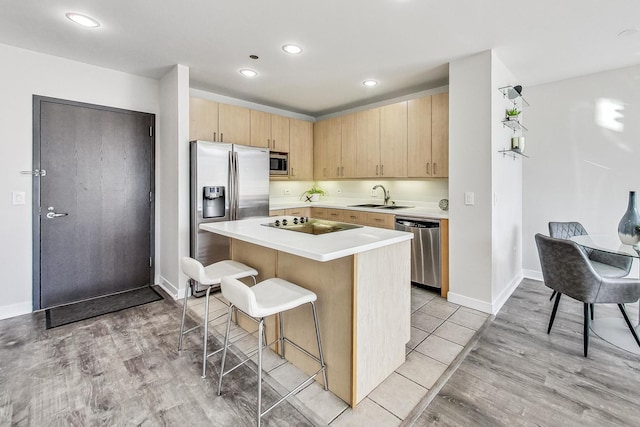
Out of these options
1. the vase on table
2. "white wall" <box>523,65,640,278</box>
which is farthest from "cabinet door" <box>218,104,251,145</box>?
the vase on table

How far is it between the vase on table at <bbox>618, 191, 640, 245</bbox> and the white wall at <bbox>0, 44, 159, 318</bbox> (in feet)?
17.3

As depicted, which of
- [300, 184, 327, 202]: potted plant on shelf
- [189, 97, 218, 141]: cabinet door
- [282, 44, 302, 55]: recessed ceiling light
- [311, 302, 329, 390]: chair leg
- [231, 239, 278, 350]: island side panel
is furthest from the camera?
[300, 184, 327, 202]: potted plant on shelf

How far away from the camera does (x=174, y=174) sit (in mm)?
3357

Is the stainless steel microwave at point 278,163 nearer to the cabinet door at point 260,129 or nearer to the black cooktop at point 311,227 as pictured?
the cabinet door at point 260,129

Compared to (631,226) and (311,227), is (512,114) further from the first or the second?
(311,227)

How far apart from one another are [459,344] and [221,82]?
3867 mm

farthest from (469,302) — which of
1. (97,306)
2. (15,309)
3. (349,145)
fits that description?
(15,309)

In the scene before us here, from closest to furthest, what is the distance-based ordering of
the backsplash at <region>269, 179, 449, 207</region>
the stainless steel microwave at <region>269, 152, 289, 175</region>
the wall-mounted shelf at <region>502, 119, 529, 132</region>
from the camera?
the wall-mounted shelf at <region>502, 119, 529, 132</region> < the backsplash at <region>269, 179, 449, 207</region> < the stainless steel microwave at <region>269, 152, 289, 175</region>

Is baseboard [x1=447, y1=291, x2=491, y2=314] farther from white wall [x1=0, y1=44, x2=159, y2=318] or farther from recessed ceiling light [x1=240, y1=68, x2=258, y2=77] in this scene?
white wall [x1=0, y1=44, x2=159, y2=318]

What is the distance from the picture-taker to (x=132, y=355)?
221 cm

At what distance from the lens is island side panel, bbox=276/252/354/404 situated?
5.57ft

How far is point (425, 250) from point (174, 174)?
3.05 meters

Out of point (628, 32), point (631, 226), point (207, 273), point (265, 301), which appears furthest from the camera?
point (628, 32)

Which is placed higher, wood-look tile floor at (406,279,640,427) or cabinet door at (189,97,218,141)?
cabinet door at (189,97,218,141)
